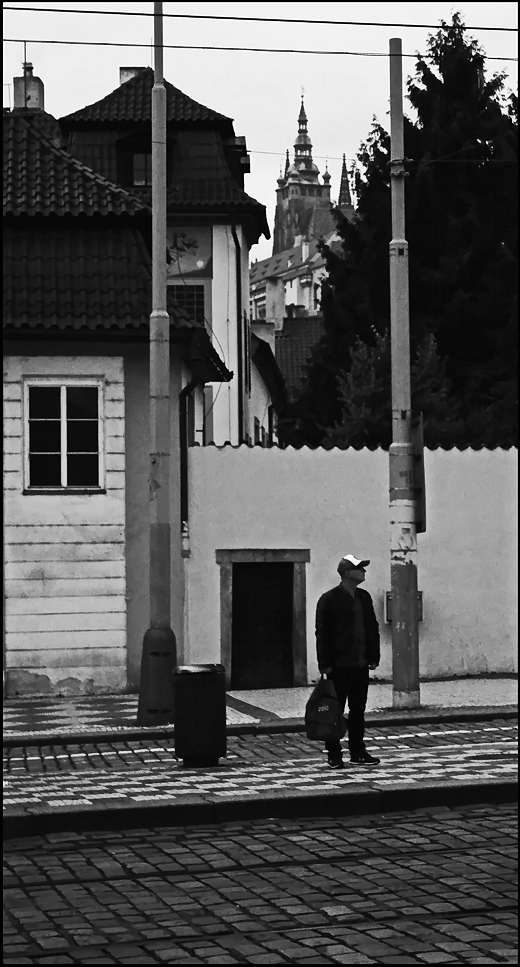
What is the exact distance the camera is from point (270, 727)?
15.6 metres

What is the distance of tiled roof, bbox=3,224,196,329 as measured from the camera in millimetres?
19703

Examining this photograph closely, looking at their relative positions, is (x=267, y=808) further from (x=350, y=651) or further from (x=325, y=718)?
(x=350, y=651)

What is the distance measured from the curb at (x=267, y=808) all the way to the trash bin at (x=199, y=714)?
203 cm

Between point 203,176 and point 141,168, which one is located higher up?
point 141,168

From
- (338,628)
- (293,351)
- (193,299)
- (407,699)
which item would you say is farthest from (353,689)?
(293,351)

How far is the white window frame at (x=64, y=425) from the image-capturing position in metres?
19.9

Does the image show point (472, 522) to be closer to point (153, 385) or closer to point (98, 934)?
point (153, 385)

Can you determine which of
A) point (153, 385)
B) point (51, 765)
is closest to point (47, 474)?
point (153, 385)

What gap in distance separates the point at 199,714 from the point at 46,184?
10.8 m

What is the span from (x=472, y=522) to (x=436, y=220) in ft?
61.1

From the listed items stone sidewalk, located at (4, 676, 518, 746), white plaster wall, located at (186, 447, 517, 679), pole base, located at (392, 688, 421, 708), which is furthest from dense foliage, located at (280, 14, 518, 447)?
pole base, located at (392, 688, 421, 708)

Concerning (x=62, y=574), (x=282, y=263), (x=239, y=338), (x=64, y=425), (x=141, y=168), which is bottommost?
(x=62, y=574)

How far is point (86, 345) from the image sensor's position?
20.2 metres

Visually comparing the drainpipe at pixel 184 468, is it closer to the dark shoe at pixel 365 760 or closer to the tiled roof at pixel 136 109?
the dark shoe at pixel 365 760
